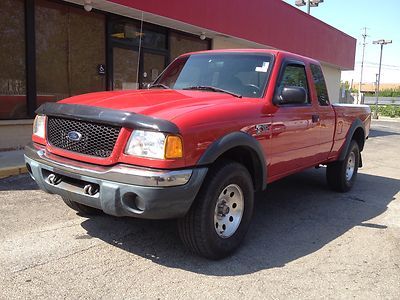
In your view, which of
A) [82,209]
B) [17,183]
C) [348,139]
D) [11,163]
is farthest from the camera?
[11,163]

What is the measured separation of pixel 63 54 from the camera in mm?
9633

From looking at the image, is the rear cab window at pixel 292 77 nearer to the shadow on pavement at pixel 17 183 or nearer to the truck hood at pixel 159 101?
the truck hood at pixel 159 101

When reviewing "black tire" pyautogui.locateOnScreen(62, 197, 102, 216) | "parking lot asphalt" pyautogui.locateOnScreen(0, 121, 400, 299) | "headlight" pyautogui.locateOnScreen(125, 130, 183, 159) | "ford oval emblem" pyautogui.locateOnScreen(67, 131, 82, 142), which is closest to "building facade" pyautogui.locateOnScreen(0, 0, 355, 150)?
"black tire" pyautogui.locateOnScreen(62, 197, 102, 216)

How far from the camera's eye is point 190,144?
345cm

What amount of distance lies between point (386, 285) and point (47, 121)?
10.9 ft

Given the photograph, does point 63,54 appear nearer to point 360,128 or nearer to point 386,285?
point 360,128

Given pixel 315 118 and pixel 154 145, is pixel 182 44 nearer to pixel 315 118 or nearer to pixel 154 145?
pixel 315 118

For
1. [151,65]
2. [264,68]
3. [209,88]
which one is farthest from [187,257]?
[151,65]

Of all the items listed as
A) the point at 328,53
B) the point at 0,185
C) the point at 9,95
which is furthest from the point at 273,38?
the point at 0,185

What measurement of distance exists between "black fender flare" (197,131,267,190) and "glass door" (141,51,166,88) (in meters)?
7.79

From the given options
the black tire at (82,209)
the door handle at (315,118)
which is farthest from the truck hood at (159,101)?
the door handle at (315,118)

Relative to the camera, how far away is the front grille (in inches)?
139

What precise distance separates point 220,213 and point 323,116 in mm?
2451

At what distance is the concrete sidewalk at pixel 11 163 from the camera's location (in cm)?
670
